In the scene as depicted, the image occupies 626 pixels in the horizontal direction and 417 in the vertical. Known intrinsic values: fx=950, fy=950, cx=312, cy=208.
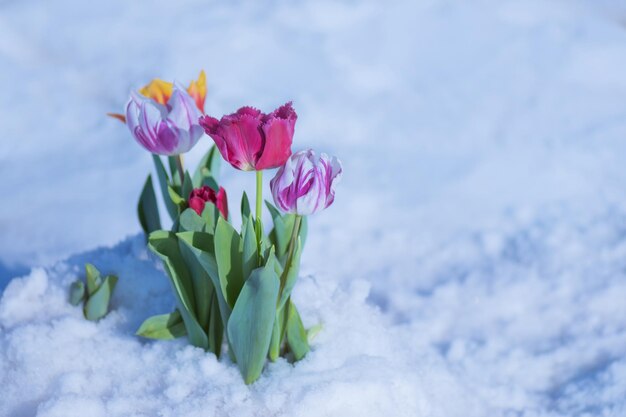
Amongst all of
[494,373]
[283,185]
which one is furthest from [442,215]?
[283,185]

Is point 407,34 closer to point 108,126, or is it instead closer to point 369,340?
point 108,126

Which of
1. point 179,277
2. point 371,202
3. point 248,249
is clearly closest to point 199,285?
point 179,277

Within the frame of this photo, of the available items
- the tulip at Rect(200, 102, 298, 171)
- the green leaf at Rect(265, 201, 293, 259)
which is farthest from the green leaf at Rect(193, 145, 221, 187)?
the tulip at Rect(200, 102, 298, 171)

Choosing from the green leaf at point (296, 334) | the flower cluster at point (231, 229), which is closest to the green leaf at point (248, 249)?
the flower cluster at point (231, 229)

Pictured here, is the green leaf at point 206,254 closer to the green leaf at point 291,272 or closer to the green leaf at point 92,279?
the green leaf at point 291,272

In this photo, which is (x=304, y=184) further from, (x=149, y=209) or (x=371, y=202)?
(x=371, y=202)

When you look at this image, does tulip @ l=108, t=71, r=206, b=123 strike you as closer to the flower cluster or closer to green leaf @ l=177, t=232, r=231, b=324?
the flower cluster

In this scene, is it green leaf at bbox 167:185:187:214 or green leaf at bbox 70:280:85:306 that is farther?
green leaf at bbox 70:280:85:306
